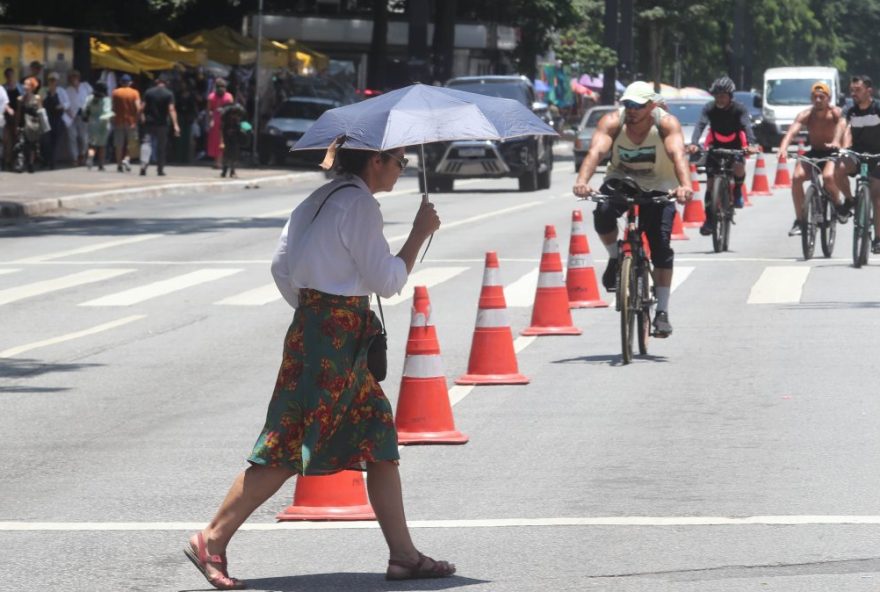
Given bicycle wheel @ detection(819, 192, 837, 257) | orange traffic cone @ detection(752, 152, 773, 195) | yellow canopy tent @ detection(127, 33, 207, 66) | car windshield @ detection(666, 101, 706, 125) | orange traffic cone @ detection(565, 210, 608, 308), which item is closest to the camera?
orange traffic cone @ detection(565, 210, 608, 308)

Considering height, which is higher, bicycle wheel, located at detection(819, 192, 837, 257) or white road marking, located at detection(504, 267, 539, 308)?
bicycle wheel, located at detection(819, 192, 837, 257)

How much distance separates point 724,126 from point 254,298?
666 centimetres

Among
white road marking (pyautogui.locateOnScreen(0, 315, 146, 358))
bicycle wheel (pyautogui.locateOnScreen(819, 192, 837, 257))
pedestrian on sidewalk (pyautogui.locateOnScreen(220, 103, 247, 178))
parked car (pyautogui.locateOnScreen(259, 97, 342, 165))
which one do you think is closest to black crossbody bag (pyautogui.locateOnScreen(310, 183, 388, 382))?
white road marking (pyautogui.locateOnScreen(0, 315, 146, 358))

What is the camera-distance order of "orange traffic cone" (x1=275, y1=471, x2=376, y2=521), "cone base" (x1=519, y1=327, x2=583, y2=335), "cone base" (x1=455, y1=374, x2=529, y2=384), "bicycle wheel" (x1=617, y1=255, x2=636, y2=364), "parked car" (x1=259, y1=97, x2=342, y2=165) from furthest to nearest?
"parked car" (x1=259, y1=97, x2=342, y2=165)
"cone base" (x1=519, y1=327, x2=583, y2=335)
"bicycle wheel" (x1=617, y1=255, x2=636, y2=364)
"cone base" (x1=455, y1=374, x2=529, y2=384)
"orange traffic cone" (x1=275, y1=471, x2=376, y2=521)

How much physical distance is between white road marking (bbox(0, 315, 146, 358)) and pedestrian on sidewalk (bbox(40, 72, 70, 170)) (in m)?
20.3

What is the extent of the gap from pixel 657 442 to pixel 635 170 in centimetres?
362

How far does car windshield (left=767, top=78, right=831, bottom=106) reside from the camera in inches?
2359

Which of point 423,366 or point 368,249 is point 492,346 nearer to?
point 423,366

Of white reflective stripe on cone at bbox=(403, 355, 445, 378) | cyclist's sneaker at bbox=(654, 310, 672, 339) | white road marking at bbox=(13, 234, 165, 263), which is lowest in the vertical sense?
white road marking at bbox=(13, 234, 165, 263)

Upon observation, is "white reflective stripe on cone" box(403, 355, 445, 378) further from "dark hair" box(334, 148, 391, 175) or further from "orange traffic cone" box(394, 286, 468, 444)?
"dark hair" box(334, 148, 391, 175)

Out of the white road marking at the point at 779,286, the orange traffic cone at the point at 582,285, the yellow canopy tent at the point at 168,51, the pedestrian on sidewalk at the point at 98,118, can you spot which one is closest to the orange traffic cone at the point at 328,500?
the orange traffic cone at the point at 582,285

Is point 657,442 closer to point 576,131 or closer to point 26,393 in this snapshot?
point 26,393

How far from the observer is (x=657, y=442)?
9.34m

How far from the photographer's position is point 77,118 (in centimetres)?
3659
